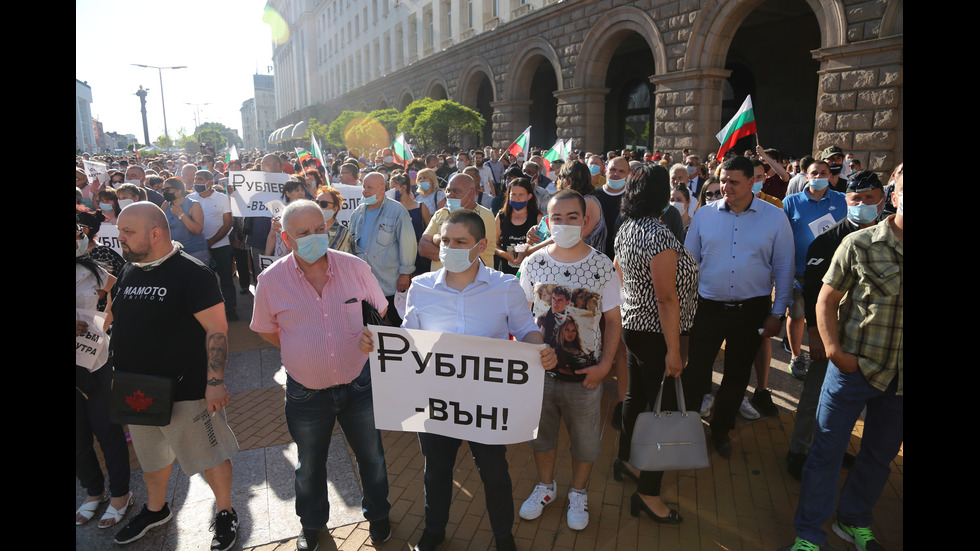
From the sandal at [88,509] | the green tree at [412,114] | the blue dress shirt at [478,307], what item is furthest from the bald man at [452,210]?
the green tree at [412,114]

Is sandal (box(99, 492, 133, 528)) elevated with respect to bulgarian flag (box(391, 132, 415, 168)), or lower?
lower

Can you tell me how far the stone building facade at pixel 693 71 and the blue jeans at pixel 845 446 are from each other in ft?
31.8

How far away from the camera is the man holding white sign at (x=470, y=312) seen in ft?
9.14

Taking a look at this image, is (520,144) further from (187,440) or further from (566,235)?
(187,440)

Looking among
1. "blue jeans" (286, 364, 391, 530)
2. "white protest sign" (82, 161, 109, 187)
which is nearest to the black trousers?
"blue jeans" (286, 364, 391, 530)

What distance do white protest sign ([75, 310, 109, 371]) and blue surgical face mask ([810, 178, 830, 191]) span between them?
5.63 meters

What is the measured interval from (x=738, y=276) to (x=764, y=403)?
1604mm

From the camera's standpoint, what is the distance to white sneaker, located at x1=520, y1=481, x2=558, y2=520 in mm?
3459

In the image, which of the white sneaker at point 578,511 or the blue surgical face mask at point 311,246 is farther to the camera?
the white sneaker at point 578,511

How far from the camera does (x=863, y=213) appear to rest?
359 cm

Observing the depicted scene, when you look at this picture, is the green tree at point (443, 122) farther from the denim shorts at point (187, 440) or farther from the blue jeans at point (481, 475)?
the blue jeans at point (481, 475)

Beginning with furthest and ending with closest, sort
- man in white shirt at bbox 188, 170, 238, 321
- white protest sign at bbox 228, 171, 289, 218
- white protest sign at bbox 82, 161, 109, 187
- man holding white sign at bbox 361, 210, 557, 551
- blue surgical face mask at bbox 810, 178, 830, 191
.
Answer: white protest sign at bbox 82, 161, 109, 187
man in white shirt at bbox 188, 170, 238, 321
white protest sign at bbox 228, 171, 289, 218
blue surgical face mask at bbox 810, 178, 830, 191
man holding white sign at bbox 361, 210, 557, 551

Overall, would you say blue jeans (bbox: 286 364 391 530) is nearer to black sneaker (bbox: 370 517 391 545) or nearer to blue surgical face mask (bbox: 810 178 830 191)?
black sneaker (bbox: 370 517 391 545)
